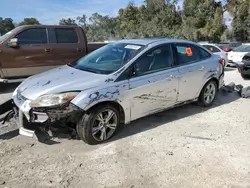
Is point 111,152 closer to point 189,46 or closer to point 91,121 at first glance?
point 91,121

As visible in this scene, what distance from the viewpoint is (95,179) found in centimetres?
327

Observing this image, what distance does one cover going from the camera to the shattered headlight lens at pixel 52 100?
373cm

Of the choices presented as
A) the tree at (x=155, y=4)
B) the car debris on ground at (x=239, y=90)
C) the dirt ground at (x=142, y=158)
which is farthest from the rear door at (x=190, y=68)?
the tree at (x=155, y=4)

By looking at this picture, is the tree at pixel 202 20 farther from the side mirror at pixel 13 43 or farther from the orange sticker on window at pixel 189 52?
the orange sticker on window at pixel 189 52

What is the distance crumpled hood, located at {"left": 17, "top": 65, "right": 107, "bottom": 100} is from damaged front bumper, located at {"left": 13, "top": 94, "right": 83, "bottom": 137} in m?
0.19

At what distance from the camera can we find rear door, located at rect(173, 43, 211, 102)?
519cm

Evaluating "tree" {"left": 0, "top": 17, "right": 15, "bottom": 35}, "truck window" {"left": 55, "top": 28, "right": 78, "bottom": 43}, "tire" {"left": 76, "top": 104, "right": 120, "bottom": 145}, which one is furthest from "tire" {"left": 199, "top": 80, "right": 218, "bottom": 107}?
"tree" {"left": 0, "top": 17, "right": 15, "bottom": 35}

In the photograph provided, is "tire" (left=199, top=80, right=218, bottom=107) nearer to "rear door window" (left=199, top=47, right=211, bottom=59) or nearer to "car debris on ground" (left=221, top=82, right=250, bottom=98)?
"rear door window" (left=199, top=47, right=211, bottom=59)

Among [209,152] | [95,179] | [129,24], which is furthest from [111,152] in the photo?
[129,24]

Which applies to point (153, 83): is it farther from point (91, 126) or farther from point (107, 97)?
point (91, 126)

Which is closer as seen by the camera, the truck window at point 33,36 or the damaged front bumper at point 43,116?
the damaged front bumper at point 43,116

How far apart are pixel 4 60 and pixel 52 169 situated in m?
4.98

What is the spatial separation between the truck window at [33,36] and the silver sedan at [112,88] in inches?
131

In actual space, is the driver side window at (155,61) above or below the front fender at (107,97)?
above
